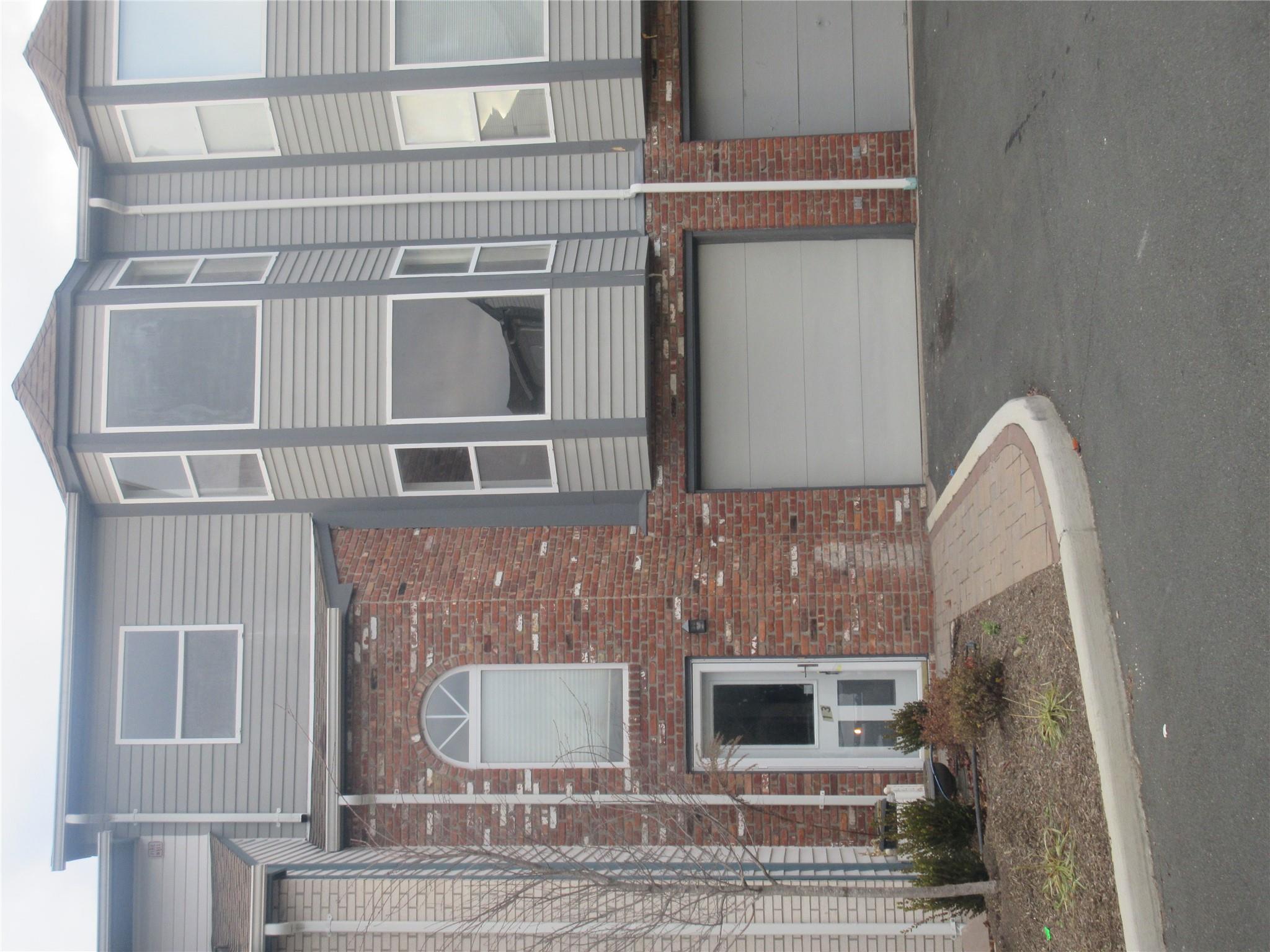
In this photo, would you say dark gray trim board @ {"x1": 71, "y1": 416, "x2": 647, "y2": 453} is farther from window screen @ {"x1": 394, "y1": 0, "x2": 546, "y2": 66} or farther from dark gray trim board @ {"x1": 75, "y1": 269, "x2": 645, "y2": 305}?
window screen @ {"x1": 394, "y1": 0, "x2": 546, "y2": 66}

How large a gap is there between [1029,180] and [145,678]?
34.3 ft

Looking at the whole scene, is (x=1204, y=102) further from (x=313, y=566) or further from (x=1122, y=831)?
(x=313, y=566)

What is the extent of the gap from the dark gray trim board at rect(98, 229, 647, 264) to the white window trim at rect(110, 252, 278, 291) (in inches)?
1.1

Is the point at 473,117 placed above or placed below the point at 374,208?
above

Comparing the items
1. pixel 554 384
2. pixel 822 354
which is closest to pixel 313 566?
pixel 554 384

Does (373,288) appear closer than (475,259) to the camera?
Yes

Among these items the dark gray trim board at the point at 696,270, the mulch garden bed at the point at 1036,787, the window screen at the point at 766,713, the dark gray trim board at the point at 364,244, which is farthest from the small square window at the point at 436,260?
the mulch garden bed at the point at 1036,787

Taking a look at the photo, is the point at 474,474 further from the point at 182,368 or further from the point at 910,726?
the point at 910,726

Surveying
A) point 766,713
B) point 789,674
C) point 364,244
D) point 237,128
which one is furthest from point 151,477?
point 789,674

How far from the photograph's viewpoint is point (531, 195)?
11695 mm

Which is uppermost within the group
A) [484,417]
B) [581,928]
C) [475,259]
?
[475,259]

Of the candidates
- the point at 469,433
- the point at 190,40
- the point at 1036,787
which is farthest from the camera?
the point at 190,40

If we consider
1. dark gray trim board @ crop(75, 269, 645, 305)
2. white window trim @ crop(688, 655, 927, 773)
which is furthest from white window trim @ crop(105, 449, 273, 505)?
white window trim @ crop(688, 655, 927, 773)

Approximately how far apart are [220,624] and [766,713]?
624cm
